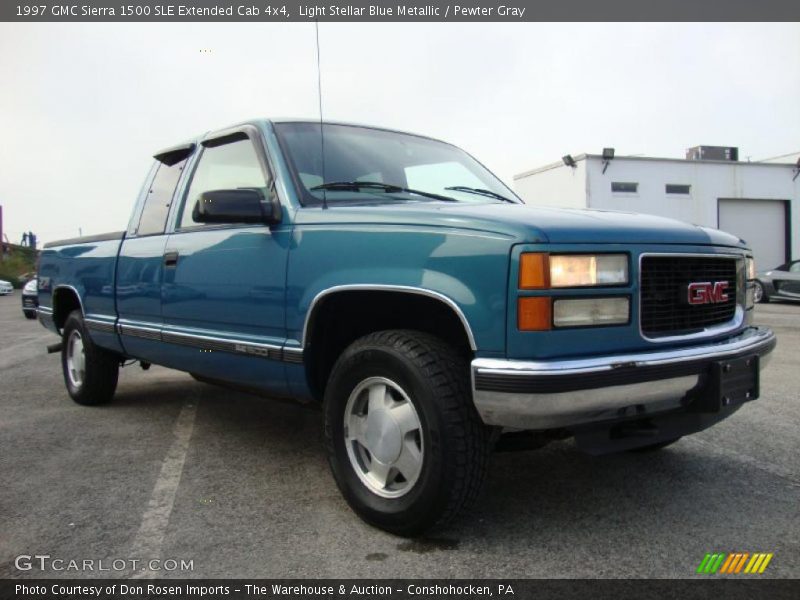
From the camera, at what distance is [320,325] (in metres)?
3.06

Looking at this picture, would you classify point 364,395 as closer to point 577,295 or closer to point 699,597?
point 577,295

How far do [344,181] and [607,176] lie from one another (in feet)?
73.0

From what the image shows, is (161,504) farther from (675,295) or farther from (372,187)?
(675,295)

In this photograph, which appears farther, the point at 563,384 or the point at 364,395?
the point at 364,395

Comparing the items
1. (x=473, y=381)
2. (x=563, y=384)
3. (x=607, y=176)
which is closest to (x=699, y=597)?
(x=563, y=384)

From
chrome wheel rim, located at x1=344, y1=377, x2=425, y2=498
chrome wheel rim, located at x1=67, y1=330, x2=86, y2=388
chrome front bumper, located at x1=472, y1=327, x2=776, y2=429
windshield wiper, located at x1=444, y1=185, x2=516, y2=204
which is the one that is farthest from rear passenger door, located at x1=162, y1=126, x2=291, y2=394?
chrome wheel rim, located at x1=67, y1=330, x2=86, y2=388

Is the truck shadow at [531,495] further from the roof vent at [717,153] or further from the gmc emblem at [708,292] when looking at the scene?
the roof vent at [717,153]

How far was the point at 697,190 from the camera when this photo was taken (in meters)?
25.4

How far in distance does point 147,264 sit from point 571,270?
279 cm

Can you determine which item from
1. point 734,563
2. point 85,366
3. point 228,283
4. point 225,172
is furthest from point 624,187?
point 734,563

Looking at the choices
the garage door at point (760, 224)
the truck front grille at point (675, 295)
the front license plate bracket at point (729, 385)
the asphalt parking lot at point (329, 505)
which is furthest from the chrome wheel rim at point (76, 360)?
the garage door at point (760, 224)

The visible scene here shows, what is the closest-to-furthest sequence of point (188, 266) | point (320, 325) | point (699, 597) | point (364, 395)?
point (699, 597) < point (364, 395) < point (320, 325) < point (188, 266)

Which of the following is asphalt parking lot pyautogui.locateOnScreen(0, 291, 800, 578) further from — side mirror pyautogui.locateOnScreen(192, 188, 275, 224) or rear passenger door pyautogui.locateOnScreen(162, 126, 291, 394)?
side mirror pyautogui.locateOnScreen(192, 188, 275, 224)

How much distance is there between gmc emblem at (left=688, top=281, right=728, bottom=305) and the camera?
8.96 feet
